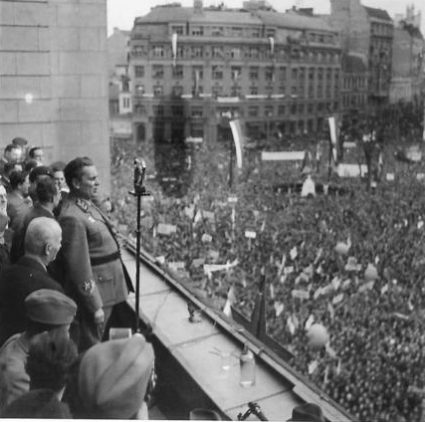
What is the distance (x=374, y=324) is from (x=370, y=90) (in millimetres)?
2429

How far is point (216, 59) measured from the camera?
4.69m

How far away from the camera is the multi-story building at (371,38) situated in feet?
13.7

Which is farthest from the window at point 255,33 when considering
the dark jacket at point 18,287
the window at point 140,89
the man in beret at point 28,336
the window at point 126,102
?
the man in beret at point 28,336

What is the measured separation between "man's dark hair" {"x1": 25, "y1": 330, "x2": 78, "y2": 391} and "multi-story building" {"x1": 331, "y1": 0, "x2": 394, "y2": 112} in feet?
9.81

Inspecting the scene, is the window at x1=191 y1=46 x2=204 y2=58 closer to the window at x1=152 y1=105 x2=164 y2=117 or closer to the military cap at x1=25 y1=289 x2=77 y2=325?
the window at x1=152 y1=105 x2=164 y2=117

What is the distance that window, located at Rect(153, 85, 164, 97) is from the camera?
15.4 feet

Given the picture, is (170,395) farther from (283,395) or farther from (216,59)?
(216,59)

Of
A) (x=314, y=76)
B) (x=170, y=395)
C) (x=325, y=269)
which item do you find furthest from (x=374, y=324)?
(x=170, y=395)

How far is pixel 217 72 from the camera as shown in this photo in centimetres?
472

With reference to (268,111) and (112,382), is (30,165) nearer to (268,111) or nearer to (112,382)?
(268,111)

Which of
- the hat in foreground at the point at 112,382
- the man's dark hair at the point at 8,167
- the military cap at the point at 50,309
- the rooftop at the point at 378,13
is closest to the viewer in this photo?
the hat in foreground at the point at 112,382

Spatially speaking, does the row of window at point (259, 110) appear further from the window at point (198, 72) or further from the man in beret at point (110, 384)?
the man in beret at point (110, 384)

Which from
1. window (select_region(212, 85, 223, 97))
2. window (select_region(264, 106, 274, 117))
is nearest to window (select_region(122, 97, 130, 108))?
window (select_region(212, 85, 223, 97))

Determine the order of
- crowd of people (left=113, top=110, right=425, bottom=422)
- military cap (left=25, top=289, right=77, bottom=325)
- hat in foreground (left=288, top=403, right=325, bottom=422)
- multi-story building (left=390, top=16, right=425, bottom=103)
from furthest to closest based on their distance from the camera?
crowd of people (left=113, top=110, right=425, bottom=422) → multi-story building (left=390, top=16, right=425, bottom=103) → hat in foreground (left=288, top=403, right=325, bottom=422) → military cap (left=25, top=289, right=77, bottom=325)
